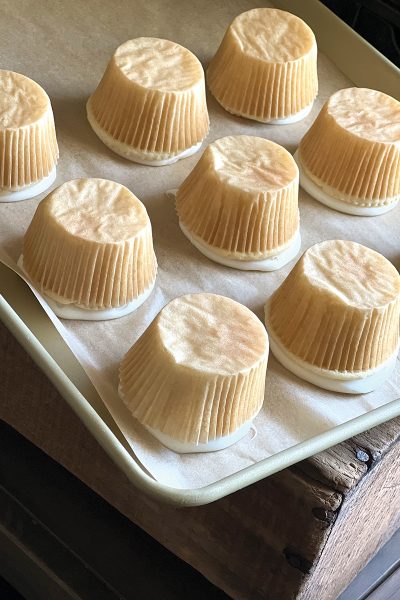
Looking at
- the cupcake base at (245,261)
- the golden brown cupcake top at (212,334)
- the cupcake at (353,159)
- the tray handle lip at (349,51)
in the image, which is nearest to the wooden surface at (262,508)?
the golden brown cupcake top at (212,334)

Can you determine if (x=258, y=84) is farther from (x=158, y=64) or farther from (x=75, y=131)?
(x=75, y=131)

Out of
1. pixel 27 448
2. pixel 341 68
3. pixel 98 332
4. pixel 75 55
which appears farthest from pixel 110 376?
pixel 341 68

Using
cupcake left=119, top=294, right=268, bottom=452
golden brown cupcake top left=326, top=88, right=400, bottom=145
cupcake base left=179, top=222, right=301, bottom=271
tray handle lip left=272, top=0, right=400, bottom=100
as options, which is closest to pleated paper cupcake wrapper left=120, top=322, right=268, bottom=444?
cupcake left=119, top=294, right=268, bottom=452

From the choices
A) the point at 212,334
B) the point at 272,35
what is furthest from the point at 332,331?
the point at 272,35

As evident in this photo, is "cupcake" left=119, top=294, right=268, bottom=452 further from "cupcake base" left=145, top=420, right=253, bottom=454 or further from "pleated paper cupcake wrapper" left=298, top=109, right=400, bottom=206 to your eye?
"pleated paper cupcake wrapper" left=298, top=109, right=400, bottom=206

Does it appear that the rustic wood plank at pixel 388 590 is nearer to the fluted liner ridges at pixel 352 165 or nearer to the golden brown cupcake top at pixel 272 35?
the fluted liner ridges at pixel 352 165

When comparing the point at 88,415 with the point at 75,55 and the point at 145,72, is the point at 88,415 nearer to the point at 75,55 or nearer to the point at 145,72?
the point at 145,72
